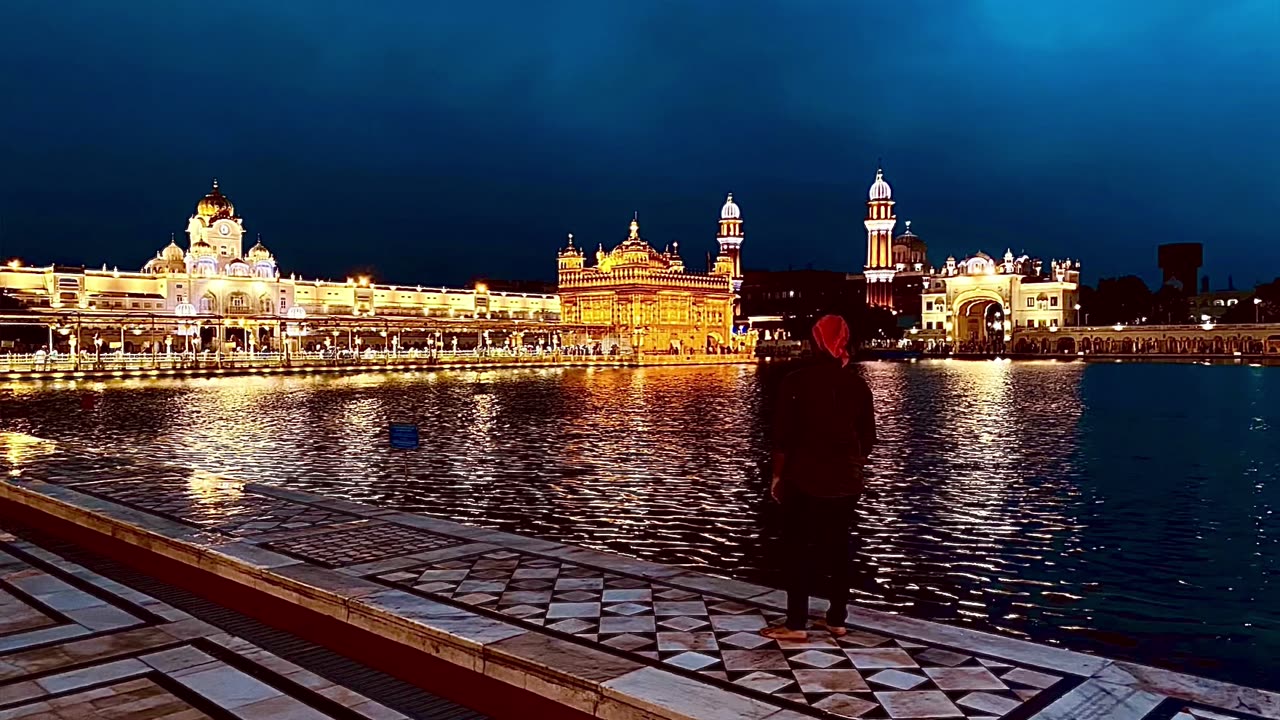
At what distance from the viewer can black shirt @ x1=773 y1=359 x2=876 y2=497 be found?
22.0 feet

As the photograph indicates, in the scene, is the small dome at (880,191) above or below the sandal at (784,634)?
above

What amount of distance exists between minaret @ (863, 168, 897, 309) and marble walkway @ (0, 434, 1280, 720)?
18265 cm

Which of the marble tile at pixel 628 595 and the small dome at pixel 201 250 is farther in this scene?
the small dome at pixel 201 250

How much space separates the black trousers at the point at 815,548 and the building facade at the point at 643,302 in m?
112

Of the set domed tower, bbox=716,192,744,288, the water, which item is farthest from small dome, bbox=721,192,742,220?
the water

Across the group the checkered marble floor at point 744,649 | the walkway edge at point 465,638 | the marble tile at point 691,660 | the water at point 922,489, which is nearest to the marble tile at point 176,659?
the walkway edge at point 465,638

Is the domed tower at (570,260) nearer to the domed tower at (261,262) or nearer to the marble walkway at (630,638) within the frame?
the domed tower at (261,262)

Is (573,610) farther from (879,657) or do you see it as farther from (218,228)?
(218,228)

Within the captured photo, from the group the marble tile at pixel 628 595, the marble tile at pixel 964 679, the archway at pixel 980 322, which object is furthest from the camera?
the archway at pixel 980 322

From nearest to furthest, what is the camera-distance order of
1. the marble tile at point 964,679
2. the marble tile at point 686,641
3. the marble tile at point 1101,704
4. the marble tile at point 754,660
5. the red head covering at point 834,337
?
the marble tile at point 1101,704, the marble tile at point 964,679, the marble tile at point 754,660, the marble tile at point 686,641, the red head covering at point 834,337

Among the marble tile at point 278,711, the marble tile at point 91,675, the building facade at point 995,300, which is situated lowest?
the marble tile at point 278,711

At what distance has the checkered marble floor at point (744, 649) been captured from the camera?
564 cm

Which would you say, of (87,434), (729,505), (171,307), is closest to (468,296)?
(171,307)

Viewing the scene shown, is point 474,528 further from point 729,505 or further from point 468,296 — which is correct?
point 468,296
